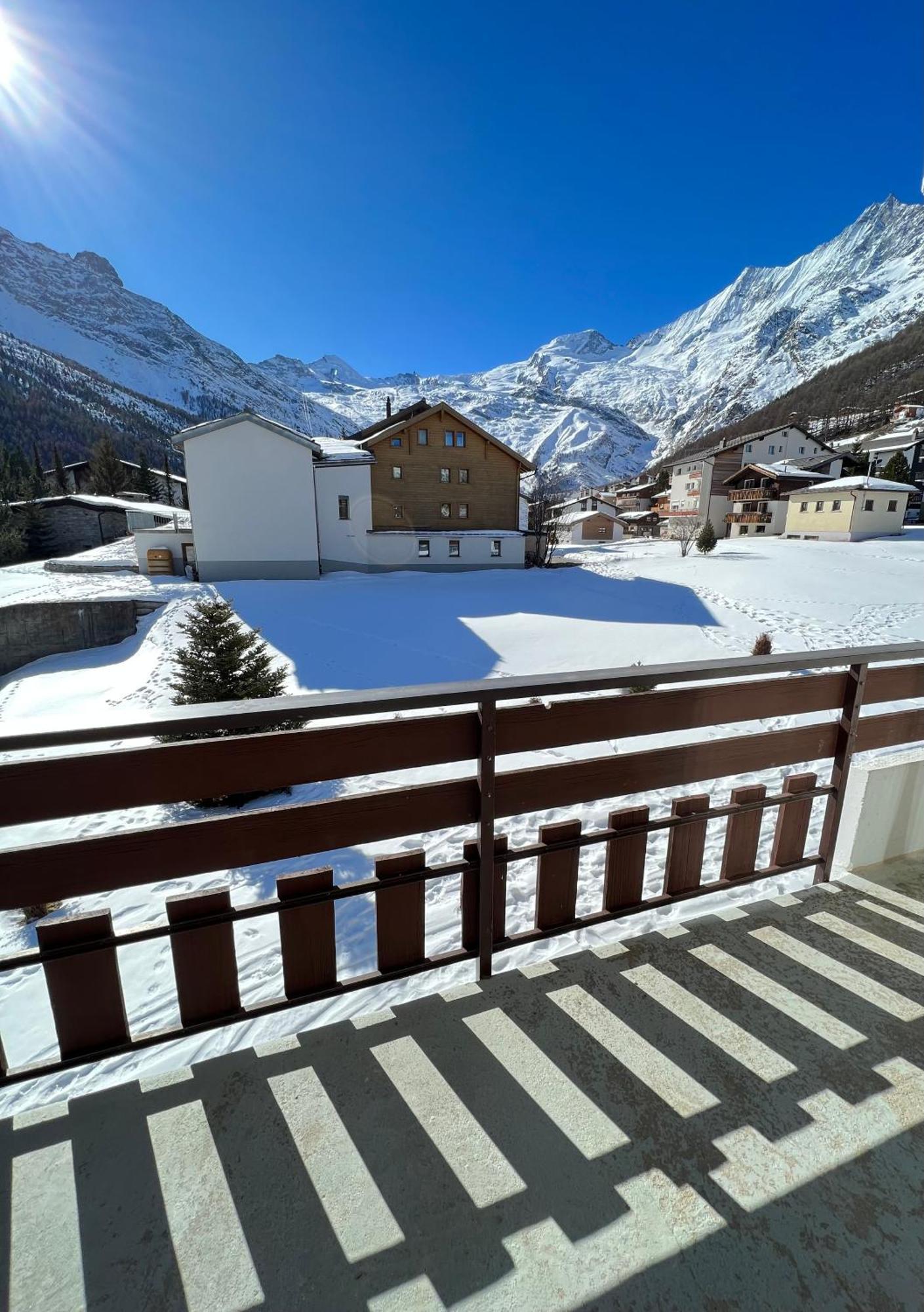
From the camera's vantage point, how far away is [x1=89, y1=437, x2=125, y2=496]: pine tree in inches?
1954

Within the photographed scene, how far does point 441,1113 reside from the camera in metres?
1.52

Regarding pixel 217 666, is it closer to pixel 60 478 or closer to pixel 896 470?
pixel 896 470

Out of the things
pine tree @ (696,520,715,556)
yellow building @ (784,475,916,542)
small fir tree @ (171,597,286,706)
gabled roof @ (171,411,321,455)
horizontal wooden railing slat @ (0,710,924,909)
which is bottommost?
small fir tree @ (171,597,286,706)

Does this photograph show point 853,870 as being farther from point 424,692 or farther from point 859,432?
point 859,432

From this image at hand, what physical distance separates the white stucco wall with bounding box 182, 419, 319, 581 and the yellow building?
2902 cm

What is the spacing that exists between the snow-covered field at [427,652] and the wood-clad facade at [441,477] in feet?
10.8

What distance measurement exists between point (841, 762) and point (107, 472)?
2357 inches

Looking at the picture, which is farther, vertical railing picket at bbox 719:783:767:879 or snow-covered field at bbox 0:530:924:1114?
snow-covered field at bbox 0:530:924:1114

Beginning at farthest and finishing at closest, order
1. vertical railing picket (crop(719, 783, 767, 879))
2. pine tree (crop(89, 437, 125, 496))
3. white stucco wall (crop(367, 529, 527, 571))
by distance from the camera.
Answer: pine tree (crop(89, 437, 125, 496))
white stucco wall (crop(367, 529, 527, 571))
vertical railing picket (crop(719, 783, 767, 879))

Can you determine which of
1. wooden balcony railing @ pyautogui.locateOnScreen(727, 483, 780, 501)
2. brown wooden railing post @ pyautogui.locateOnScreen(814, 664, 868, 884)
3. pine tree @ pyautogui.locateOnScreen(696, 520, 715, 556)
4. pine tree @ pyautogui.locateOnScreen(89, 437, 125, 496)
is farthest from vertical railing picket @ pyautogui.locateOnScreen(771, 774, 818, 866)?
pine tree @ pyautogui.locateOnScreen(89, 437, 125, 496)

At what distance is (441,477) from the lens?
974 inches

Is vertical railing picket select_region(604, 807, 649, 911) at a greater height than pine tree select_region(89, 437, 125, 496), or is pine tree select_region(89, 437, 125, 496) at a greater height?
pine tree select_region(89, 437, 125, 496)

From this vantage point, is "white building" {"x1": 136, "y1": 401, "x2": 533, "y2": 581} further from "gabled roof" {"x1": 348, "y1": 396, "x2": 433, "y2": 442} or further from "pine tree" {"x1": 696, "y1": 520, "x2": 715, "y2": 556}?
"pine tree" {"x1": 696, "y1": 520, "x2": 715, "y2": 556}

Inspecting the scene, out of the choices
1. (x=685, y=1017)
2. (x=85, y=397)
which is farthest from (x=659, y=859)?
(x=85, y=397)
